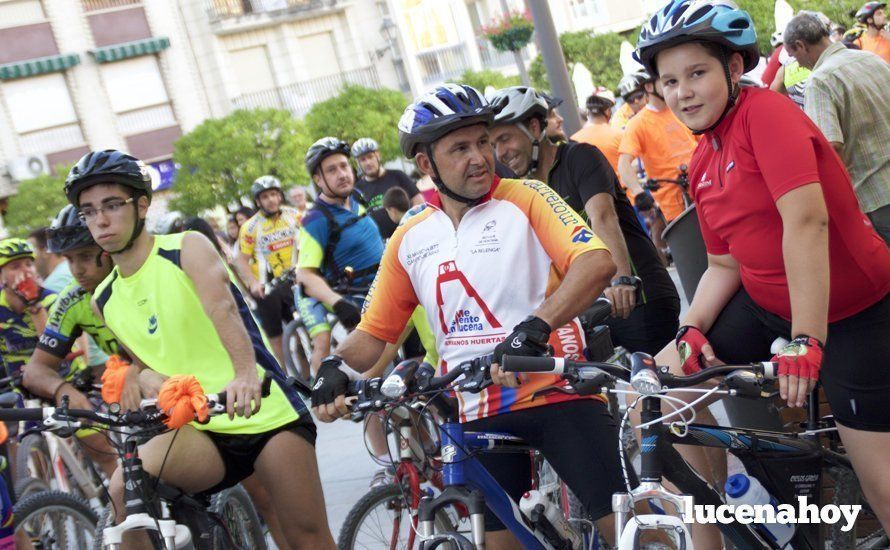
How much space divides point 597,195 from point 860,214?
1.77 m

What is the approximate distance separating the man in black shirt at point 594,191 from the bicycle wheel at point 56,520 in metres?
3.26

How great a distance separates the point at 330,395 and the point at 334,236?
4.84m

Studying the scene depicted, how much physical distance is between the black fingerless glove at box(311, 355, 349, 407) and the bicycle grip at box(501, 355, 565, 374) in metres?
0.70

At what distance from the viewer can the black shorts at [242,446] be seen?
4320 millimetres

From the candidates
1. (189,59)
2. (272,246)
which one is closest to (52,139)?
(189,59)

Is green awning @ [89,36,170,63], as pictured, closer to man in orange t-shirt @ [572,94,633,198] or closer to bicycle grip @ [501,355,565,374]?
man in orange t-shirt @ [572,94,633,198]

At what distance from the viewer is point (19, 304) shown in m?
8.15

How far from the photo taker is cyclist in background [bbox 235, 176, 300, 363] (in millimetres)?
12203

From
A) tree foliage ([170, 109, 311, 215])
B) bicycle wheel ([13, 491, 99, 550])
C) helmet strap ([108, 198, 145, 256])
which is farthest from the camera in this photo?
tree foliage ([170, 109, 311, 215])

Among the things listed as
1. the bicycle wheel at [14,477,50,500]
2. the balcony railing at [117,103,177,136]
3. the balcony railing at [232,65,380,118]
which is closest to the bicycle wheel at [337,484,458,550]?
the bicycle wheel at [14,477,50,500]

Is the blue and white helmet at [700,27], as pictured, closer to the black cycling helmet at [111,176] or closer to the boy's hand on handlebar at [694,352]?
the boy's hand on handlebar at [694,352]

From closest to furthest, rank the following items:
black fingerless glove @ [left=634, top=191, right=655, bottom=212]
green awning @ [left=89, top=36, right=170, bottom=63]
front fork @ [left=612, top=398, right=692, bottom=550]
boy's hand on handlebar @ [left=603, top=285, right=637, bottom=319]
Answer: front fork @ [left=612, top=398, right=692, bottom=550]
boy's hand on handlebar @ [left=603, top=285, right=637, bottom=319]
black fingerless glove @ [left=634, top=191, right=655, bottom=212]
green awning @ [left=89, top=36, right=170, bottom=63]

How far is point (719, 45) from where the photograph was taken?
11.5 feet

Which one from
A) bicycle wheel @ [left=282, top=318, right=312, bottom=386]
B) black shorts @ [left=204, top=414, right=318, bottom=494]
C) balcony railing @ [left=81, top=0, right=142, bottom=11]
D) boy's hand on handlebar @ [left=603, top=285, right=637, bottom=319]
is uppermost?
balcony railing @ [left=81, top=0, right=142, bottom=11]
